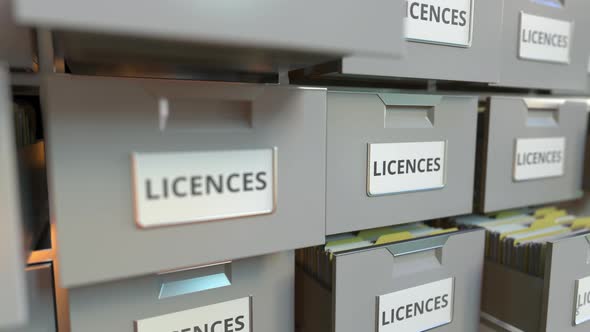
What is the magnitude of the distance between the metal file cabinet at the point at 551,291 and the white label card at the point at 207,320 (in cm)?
41

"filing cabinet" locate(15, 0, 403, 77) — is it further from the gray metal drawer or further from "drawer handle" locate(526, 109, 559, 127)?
"drawer handle" locate(526, 109, 559, 127)

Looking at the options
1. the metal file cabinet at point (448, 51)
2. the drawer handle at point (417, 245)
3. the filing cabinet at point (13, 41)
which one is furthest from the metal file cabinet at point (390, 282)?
the filing cabinet at point (13, 41)

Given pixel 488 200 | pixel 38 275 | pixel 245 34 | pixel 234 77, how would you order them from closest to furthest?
pixel 245 34 < pixel 38 275 < pixel 234 77 < pixel 488 200

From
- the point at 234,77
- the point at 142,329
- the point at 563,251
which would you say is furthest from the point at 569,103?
the point at 142,329

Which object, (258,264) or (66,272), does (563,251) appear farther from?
(66,272)

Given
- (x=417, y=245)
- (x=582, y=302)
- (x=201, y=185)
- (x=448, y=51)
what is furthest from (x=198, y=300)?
(x=582, y=302)

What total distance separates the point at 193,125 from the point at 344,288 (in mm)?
261

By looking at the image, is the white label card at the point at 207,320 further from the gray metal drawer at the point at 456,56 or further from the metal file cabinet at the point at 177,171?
the gray metal drawer at the point at 456,56

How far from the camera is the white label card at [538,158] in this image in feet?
2.04

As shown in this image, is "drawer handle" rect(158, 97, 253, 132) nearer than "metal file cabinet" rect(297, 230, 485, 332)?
Yes

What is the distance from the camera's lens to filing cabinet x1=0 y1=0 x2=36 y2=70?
1.18ft

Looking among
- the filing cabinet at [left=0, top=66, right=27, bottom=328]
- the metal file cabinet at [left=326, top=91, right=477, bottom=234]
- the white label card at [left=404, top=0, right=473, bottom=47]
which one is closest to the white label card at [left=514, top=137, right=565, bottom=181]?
the metal file cabinet at [left=326, top=91, right=477, bottom=234]

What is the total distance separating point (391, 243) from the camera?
483 mm

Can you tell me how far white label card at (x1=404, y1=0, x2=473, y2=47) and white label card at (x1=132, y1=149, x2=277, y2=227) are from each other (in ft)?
0.86
